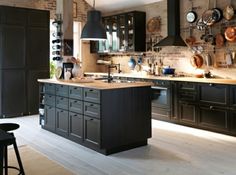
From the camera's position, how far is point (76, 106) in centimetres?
458

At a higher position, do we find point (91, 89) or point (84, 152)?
point (91, 89)

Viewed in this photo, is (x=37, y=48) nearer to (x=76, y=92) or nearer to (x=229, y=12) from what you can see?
(x=76, y=92)

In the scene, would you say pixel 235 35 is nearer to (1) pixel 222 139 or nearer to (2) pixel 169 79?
(2) pixel 169 79

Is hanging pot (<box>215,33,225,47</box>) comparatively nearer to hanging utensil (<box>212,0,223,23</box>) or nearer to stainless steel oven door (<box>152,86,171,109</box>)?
hanging utensil (<box>212,0,223,23</box>)

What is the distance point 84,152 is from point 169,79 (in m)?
2.64

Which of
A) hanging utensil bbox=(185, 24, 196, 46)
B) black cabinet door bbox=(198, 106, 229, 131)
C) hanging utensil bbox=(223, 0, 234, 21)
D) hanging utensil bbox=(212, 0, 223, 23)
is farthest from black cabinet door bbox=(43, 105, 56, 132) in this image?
hanging utensil bbox=(223, 0, 234, 21)

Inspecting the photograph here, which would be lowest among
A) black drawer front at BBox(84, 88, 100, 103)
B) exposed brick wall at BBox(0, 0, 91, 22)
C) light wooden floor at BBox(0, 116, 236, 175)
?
light wooden floor at BBox(0, 116, 236, 175)

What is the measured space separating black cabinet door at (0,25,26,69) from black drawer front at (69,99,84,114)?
2.68m

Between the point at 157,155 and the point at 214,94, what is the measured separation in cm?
185

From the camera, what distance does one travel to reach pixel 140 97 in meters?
4.45

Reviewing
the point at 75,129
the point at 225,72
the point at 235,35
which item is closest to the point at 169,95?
the point at 225,72

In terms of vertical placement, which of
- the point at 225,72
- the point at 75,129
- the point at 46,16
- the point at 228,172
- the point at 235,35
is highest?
the point at 46,16

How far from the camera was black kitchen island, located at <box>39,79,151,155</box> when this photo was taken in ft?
13.4

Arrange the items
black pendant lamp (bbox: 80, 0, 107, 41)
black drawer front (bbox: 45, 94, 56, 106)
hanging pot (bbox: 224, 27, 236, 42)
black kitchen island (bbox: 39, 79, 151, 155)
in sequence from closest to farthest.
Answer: black kitchen island (bbox: 39, 79, 151, 155) → black pendant lamp (bbox: 80, 0, 107, 41) → black drawer front (bbox: 45, 94, 56, 106) → hanging pot (bbox: 224, 27, 236, 42)
